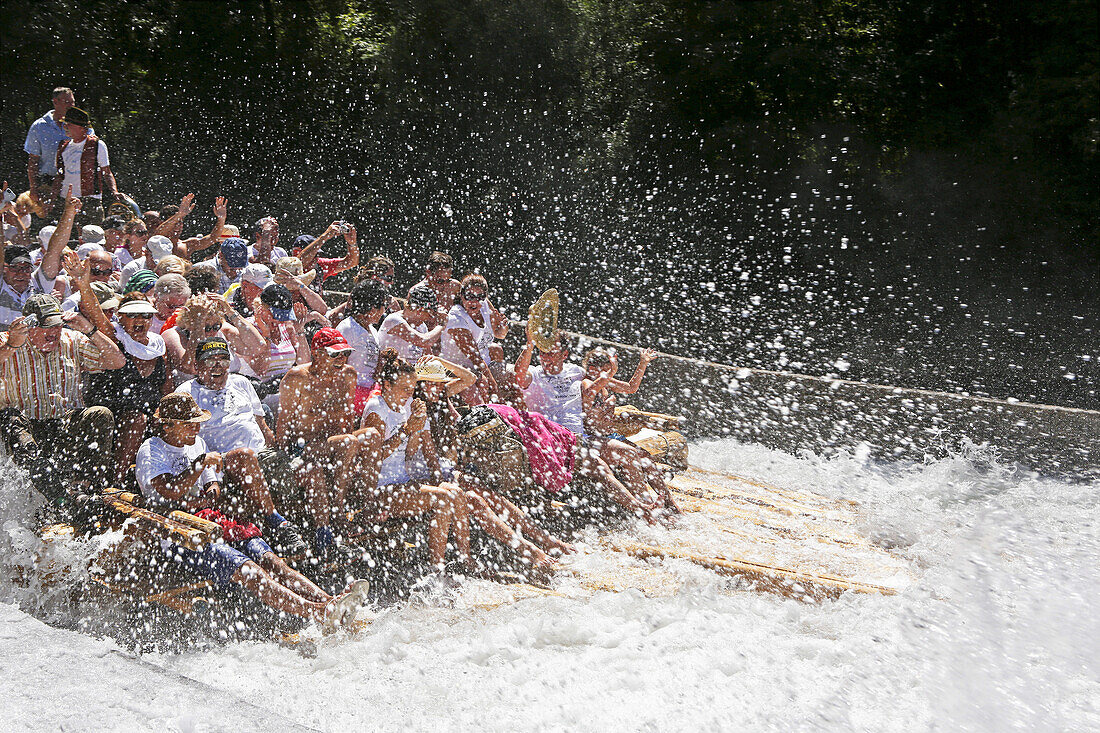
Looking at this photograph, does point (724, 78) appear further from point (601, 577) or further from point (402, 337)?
point (601, 577)

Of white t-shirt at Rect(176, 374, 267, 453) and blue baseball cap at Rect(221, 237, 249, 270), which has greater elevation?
blue baseball cap at Rect(221, 237, 249, 270)

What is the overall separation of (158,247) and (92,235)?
43 cm

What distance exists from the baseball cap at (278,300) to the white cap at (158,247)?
158cm

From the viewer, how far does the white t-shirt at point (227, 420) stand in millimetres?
3555

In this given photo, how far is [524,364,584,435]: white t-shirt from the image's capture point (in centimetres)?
498

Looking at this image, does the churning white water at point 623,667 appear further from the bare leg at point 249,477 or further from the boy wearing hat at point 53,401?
the bare leg at point 249,477

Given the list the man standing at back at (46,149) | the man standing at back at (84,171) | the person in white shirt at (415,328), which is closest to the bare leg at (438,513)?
the person in white shirt at (415,328)

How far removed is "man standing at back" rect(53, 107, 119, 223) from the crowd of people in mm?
1491

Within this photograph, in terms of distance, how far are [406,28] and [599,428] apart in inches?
326

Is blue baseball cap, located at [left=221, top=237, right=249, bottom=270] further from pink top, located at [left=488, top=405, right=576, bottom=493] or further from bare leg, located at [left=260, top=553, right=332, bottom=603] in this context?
bare leg, located at [left=260, top=553, right=332, bottom=603]

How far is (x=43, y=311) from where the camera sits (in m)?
3.59

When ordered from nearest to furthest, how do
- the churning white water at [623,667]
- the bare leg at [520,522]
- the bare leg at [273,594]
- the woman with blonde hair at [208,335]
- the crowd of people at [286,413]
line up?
the churning white water at [623,667], the bare leg at [273,594], the crowd of people at [286,413], the woman with blonde hair at [208,335], the bare leg at [520,522]

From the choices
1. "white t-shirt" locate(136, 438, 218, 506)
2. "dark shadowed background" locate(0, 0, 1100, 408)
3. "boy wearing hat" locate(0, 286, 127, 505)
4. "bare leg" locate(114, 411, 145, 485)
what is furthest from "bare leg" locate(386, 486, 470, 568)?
"dark shadowed background" locate(0, 0, 1100, 408)

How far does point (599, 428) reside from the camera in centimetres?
526
